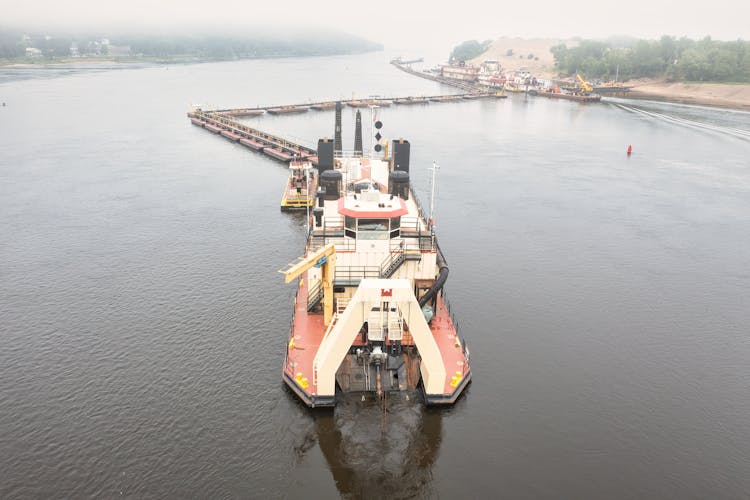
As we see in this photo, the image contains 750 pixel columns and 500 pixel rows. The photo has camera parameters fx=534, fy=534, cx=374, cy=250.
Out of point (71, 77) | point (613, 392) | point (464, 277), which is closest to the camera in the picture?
point (613, 392)

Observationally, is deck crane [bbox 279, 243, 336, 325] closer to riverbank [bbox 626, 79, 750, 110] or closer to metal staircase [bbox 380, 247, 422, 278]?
metal staircase [bbox 380, 247, 422, 278]

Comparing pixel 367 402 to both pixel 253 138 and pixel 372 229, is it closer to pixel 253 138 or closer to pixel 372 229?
pixel 372 229

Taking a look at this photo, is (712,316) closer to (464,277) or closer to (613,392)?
(613,392)

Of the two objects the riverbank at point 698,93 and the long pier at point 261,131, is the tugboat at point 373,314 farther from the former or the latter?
the riverbank at point 698,93

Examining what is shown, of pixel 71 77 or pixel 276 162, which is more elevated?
pixel 71 77

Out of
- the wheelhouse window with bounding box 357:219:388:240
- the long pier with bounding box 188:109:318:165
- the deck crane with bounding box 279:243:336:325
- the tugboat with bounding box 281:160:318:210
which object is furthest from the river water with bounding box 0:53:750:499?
the wheelhouse window with bounding box 357:219:388:240

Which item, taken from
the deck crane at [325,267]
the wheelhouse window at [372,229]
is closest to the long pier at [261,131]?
the wheelhouse window at [372,229]

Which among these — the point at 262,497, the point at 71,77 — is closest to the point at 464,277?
the point at 262,497
